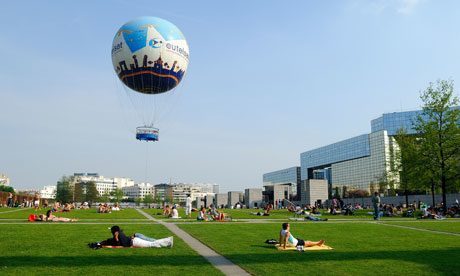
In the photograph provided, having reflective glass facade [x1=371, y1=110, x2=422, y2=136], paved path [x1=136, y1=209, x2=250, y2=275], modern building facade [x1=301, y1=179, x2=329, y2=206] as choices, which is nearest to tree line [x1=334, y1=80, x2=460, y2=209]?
modern building facade [x1=301, y1=179, x2=329, y2=206]

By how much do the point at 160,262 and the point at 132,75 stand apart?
20519 mm

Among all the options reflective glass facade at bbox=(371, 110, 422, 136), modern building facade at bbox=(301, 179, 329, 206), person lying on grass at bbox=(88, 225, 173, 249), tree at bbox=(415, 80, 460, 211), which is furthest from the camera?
reflective glass facade at bbox=(371, 110, 422, 136)

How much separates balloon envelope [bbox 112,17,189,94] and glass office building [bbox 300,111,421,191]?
400 feet

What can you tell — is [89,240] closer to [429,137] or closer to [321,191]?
[429,137]

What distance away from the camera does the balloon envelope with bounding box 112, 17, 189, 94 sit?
2897cm

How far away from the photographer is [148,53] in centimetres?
2894

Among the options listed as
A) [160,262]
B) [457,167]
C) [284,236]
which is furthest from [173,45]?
[457,167]

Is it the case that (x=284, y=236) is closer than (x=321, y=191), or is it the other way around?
(x=284, y=236)

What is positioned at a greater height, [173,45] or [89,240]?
[173,45]

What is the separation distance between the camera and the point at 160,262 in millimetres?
12117

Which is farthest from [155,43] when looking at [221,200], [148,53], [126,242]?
[221,200]

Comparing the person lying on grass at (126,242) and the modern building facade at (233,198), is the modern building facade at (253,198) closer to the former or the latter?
the modern building facade at (233,198)

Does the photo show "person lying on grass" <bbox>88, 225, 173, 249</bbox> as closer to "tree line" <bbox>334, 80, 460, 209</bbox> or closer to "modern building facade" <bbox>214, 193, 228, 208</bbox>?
"tree line" <bbox>334, 80, 460, 209</bbox>

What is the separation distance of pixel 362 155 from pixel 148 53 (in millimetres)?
143662
